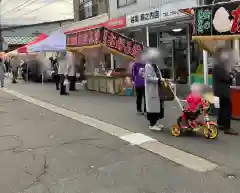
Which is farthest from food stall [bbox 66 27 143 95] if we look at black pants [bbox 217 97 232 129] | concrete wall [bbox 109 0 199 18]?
black pants [bbox 217 97 232 129]

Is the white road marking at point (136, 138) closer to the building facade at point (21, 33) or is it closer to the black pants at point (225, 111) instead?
the black pants at point (225, 111)

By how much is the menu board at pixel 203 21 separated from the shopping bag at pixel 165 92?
177 cm

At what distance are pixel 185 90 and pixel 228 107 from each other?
647 centimetres

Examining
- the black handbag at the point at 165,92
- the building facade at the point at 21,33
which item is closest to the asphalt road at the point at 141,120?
the black handbag at the point at 165,92

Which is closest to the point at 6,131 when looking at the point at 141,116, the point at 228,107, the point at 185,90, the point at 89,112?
the point at 89,112

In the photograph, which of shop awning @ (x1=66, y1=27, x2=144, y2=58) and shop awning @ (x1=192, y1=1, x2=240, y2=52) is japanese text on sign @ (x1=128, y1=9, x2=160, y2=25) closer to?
shop awning @ (x1=66, y1=27, x2=144, y2=58)

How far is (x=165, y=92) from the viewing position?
24.0 ft

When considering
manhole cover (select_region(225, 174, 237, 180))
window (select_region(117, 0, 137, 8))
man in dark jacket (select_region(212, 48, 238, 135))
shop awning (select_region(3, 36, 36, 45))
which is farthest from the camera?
shop awning (select_region(3, 36, 36, 45))

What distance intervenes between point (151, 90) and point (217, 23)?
2.17 metres

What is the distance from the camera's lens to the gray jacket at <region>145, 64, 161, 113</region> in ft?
24.2

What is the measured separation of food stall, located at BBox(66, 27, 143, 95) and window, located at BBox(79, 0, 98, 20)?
4.34 m

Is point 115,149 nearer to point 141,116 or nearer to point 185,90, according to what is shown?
point 141,116

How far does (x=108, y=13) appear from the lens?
60.4 ft

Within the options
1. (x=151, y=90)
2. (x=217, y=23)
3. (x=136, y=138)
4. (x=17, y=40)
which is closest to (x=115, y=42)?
(x=217, y=23)
